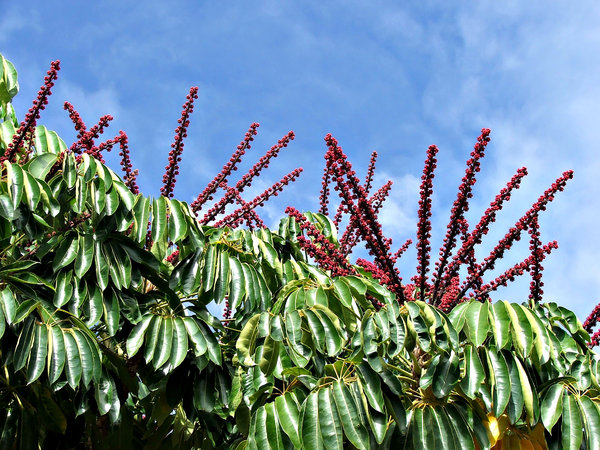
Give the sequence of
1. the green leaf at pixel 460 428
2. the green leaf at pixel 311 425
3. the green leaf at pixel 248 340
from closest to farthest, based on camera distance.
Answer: the green leaf at pixel 311 425
the green leaf at pixel 460 428
the green leaf at pixel 248 340

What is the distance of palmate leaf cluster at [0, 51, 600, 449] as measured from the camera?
2383 millimetres

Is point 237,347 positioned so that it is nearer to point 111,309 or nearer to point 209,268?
point 209,268

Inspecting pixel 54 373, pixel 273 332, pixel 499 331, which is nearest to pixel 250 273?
pixel 273 332

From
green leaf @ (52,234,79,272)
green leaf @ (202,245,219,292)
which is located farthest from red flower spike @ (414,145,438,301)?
green leaf @ (52,234,79,272)

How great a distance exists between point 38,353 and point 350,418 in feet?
3.82

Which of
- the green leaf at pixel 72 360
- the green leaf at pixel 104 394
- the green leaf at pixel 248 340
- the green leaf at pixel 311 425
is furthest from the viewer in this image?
the green leaf at pixel 104 394

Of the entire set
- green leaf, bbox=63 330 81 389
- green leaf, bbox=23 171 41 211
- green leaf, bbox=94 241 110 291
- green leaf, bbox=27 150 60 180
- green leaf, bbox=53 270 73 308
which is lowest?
green leaf, bbox=63 330 81 389

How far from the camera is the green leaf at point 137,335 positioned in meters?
2.78

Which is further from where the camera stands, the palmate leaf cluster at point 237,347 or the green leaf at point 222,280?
the green leaf at point 222,280

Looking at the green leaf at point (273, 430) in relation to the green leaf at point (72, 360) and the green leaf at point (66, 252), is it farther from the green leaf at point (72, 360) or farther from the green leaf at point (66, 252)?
the green leaf at point (66, 252)

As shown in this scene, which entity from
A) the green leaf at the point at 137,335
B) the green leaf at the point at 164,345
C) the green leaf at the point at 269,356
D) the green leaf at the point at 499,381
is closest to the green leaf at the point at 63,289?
the green leaf at the point at 137,335

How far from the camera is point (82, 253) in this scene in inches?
114

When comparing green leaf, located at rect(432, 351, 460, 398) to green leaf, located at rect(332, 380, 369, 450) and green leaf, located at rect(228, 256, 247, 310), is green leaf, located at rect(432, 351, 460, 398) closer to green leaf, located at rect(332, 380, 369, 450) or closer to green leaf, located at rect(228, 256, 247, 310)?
green leaf, located at rect(332, 380, 369, 450)

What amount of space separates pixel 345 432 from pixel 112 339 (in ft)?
4.86
